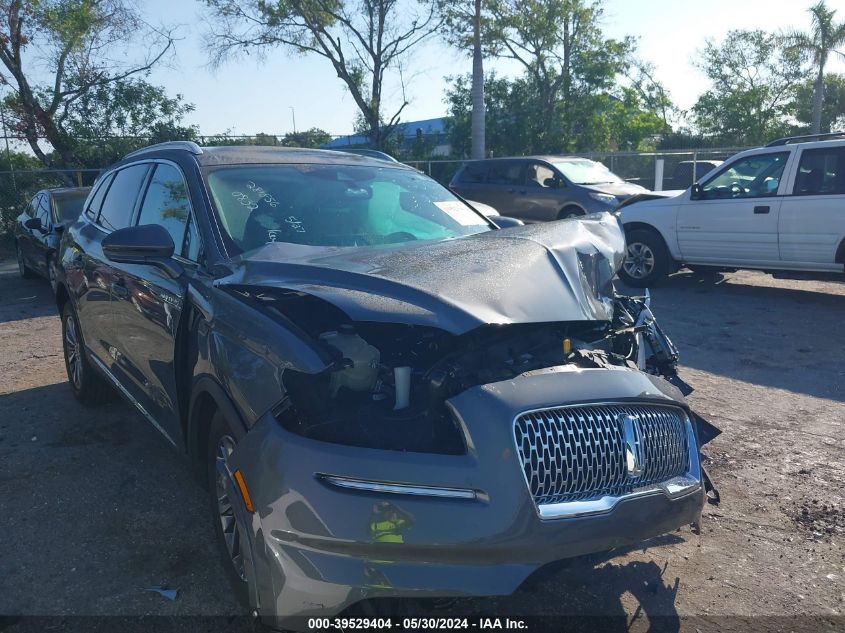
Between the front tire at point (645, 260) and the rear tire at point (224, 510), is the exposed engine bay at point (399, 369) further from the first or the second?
the front tire at point (645, 260)

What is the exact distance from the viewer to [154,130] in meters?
20.4

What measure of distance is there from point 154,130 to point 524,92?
731 inches

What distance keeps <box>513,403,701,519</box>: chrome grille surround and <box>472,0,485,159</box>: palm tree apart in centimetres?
2173

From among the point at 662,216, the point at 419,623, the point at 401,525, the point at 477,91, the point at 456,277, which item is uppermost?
the point at 477,91

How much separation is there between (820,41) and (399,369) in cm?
4219

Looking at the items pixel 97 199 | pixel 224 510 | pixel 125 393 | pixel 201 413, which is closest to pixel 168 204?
pixel 125 393

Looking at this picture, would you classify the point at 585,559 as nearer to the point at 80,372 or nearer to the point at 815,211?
the point at 80,372

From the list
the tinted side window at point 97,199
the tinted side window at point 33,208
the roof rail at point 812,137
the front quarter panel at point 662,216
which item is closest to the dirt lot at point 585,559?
the tinted side window at point 97,199

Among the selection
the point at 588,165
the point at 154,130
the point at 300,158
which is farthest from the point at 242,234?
the point at 154,130

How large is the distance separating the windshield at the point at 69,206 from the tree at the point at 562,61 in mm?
25135

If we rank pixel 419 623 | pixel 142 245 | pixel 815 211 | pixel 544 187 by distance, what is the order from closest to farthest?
pixel 419 623, pixel 142 245, pixel 815 211, pixel 544 187

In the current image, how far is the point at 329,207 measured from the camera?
4.13 meters

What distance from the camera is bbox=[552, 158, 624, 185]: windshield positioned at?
47.5 feet

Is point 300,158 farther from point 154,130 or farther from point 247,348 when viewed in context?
point 154,130
